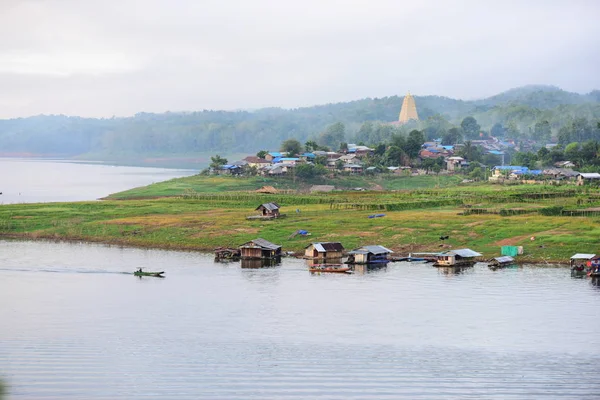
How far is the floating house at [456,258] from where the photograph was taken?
211 ft

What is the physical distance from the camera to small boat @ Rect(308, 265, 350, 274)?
6162 cm

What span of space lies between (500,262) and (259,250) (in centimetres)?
1840

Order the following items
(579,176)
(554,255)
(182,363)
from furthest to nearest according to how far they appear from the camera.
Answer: (579,176), (554,255), (182,363)

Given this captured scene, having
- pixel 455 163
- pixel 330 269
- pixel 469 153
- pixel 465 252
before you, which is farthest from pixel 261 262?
pixel 469 153

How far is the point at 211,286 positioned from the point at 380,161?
92893 mm

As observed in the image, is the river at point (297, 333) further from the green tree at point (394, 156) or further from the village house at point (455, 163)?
the village house at point (455, 163)

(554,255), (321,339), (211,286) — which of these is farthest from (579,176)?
(321,339)

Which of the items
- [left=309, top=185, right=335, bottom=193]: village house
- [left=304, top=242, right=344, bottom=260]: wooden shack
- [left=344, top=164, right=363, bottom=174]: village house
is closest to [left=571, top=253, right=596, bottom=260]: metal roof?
[left=304, top=242, right=344, bottom=260]: wooden shack

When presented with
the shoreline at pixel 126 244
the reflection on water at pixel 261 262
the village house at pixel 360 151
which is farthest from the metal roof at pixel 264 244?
the village house at pixel 360 151

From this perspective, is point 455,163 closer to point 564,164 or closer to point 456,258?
point 564,164

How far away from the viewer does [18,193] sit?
14775 centimetres

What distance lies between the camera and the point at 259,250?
68000mm

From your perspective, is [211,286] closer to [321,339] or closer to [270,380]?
[321,339]

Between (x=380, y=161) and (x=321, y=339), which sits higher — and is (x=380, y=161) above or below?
above
